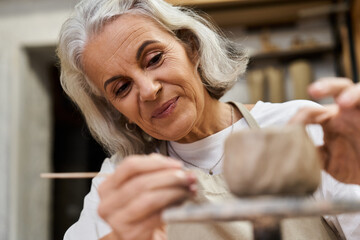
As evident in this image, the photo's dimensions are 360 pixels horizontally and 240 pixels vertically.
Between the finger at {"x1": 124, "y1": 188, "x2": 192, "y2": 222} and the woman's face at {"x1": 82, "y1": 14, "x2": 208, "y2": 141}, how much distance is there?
1.73 ft

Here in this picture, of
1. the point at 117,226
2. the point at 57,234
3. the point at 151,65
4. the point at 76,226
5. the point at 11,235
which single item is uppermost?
the point at 151,65

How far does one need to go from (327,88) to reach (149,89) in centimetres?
54

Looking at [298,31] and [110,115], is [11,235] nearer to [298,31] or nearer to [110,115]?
[110,115]

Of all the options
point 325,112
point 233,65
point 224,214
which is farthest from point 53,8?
point 224,214

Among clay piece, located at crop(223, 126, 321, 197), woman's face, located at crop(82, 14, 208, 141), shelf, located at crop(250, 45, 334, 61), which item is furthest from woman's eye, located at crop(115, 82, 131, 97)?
shelf, located at crop(250, 45, 334, 61)

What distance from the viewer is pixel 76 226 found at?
1326 millimetres

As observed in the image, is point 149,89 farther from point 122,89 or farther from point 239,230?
point 239,230

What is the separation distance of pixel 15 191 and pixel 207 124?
226 centimetres

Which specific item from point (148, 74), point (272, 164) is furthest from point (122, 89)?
point (272, 164)

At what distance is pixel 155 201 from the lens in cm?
71

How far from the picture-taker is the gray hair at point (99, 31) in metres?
1.37

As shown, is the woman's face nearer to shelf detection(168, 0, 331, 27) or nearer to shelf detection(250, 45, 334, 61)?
shelf detection(168, 0, 331, 27)

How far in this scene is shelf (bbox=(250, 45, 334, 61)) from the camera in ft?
11.7

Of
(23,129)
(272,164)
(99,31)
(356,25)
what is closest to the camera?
(272,164)
